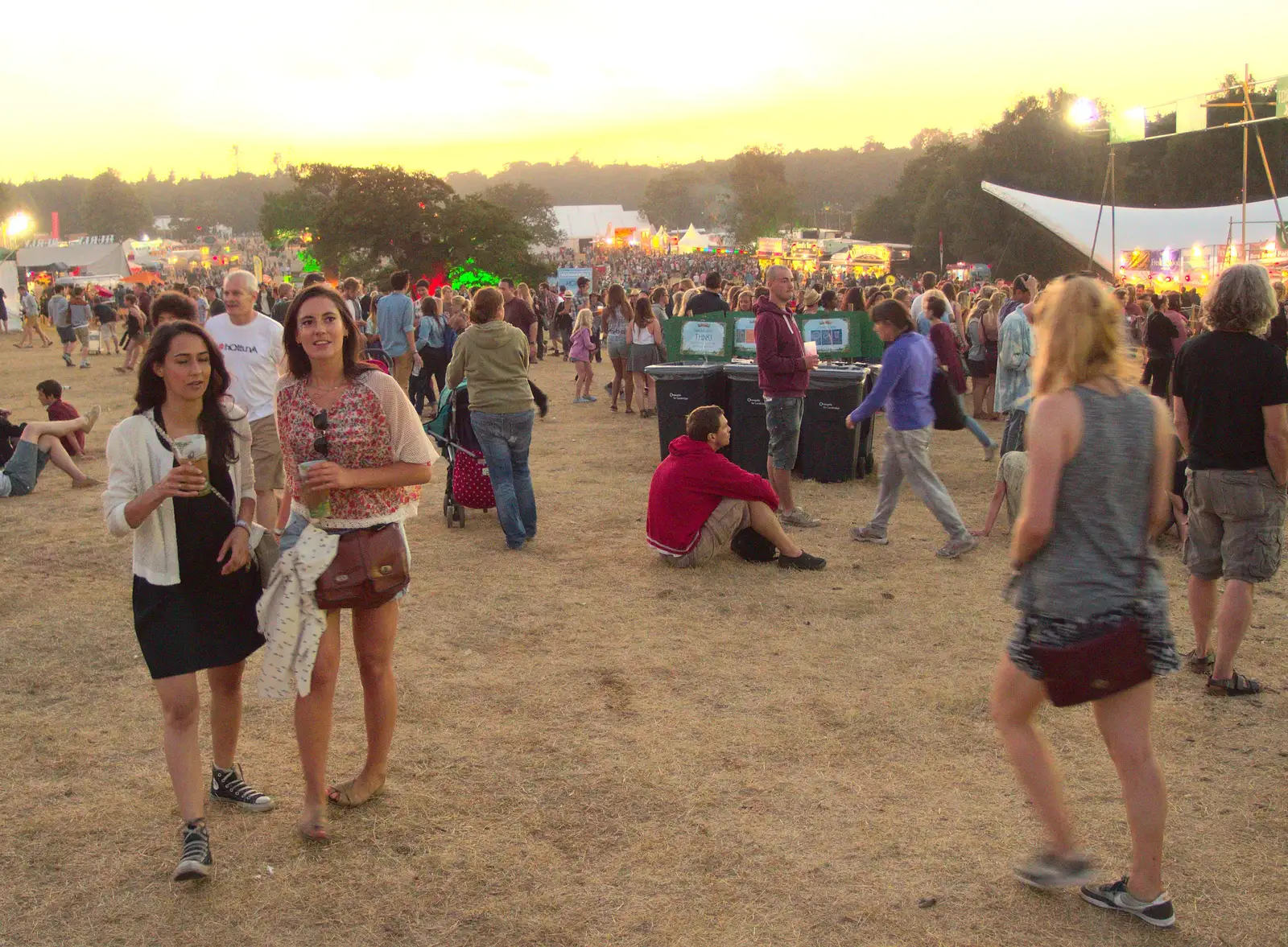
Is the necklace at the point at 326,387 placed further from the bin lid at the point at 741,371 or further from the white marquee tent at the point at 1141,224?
the white marquee tent at the point at 1141,224

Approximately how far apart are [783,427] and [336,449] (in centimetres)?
479

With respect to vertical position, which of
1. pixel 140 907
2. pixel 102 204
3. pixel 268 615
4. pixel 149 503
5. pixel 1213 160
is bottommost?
pixel 140 907

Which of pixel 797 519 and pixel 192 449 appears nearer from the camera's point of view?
pixel 192 449

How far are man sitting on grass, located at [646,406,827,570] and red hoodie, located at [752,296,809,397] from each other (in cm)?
89

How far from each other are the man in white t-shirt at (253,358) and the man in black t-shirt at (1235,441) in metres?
4.78

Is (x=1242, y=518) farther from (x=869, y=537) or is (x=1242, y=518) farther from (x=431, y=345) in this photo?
(x=431, y=345)

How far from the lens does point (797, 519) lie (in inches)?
320

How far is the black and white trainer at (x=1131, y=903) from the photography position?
3041 millimetres

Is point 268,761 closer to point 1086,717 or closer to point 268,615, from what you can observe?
point 268,615

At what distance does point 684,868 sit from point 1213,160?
61.8 meters

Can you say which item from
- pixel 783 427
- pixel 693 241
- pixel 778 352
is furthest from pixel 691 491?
pixel 693 241

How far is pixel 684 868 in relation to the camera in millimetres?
3459

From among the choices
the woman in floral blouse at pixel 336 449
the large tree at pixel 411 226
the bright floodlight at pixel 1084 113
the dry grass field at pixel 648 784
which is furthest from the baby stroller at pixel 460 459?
the large tree at pixel 411 226

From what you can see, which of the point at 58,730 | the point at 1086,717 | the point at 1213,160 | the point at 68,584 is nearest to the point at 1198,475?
the point at 1086,717
